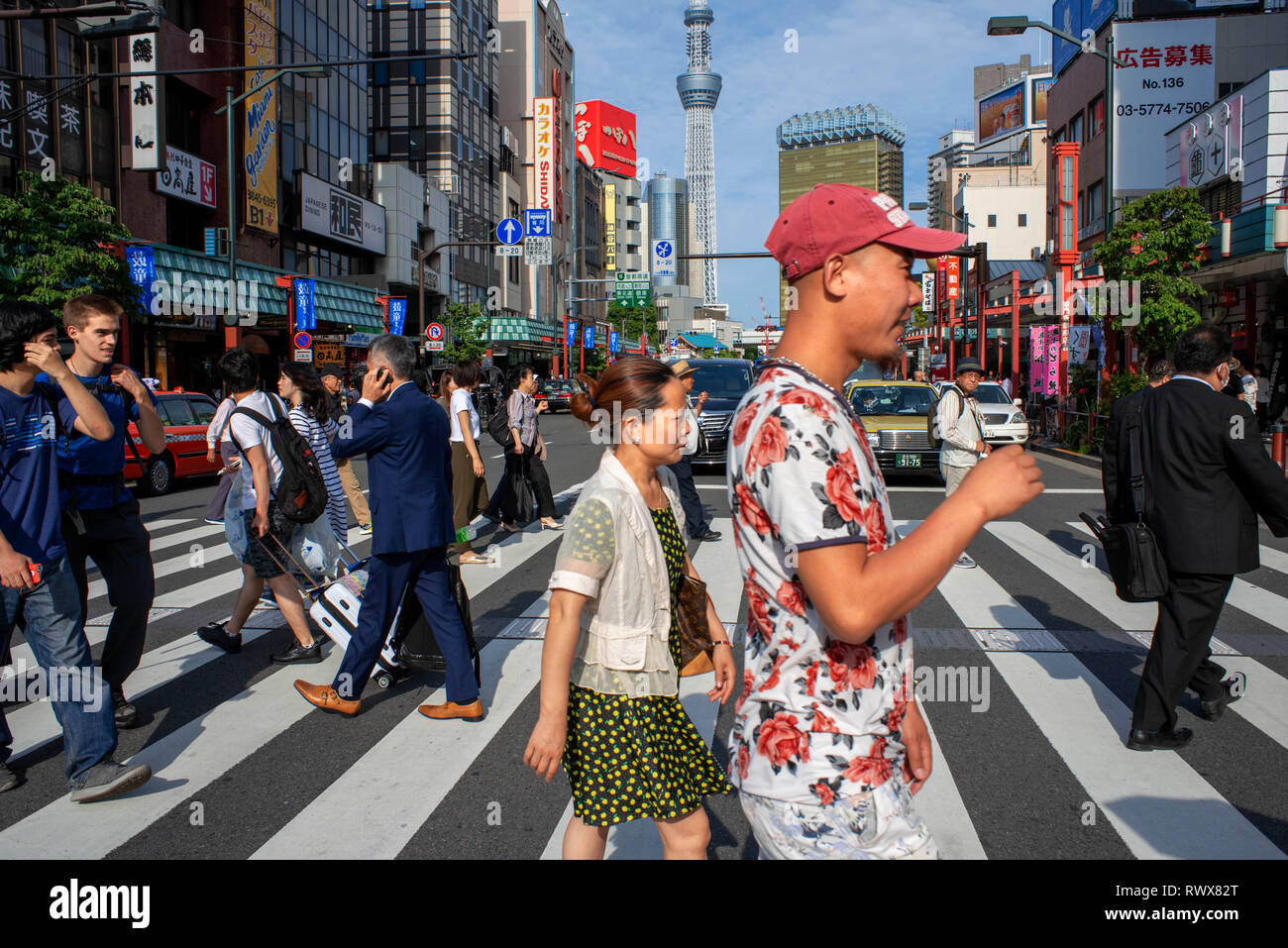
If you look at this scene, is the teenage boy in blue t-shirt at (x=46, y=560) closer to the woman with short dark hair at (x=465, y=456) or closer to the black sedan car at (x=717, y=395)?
the woman with short dark hair at (x=465, y=456)

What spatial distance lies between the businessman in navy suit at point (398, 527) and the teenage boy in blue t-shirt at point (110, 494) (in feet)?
2.97

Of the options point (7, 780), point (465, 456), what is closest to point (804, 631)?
point (7, 780)

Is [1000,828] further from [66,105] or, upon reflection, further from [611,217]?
[611,217]

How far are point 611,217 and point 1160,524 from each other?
119 meters

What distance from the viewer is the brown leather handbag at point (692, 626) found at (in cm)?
272

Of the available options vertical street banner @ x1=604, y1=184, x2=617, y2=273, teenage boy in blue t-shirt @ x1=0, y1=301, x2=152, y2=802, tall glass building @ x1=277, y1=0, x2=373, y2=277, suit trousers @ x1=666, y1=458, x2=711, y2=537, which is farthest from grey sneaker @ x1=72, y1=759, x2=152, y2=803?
vertical street banner @ x1=604, y1=184, x2=617, y2=273

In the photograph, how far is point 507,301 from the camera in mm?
66562

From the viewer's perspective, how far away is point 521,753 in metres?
4.57

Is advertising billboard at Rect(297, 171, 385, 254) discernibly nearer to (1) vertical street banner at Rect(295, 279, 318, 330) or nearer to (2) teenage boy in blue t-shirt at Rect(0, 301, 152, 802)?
(1) vertical street banner at Rect(295, 279, 318, 330)

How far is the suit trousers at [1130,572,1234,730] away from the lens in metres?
4.36

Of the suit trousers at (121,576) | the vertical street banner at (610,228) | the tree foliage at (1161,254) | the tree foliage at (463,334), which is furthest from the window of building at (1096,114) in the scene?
the vertical street banner at (610,228)

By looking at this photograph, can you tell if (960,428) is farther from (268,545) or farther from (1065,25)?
(1065,25)

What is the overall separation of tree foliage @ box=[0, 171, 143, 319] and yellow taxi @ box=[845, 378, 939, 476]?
517 inches

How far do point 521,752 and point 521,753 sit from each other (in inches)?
1.2
